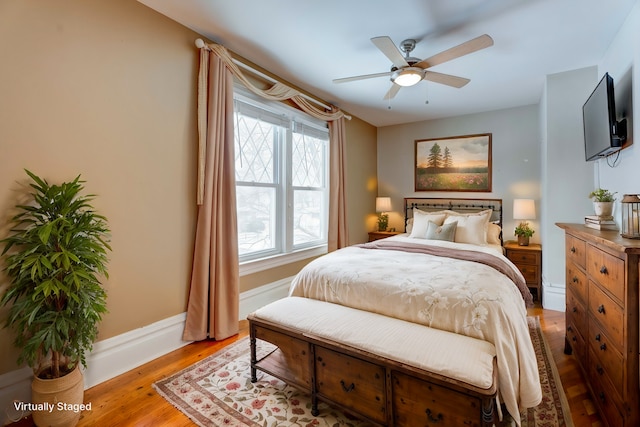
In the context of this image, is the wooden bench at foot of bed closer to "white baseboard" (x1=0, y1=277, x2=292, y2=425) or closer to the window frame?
"white baseboard" (x1=0, y1=277, x2=292, y2=425)

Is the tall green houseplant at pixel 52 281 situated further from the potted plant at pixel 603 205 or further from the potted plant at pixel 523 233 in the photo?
the potted plant at pixel 523 233

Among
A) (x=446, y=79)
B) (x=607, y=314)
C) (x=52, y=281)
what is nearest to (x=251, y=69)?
(x=446, y=79)

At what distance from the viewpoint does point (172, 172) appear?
7.68 ft

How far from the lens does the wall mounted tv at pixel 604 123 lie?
208 cm

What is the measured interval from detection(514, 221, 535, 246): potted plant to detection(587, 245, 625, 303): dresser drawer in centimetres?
223

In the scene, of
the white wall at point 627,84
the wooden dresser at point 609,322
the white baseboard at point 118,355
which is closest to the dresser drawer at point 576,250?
the wooden dresser at point 609,322

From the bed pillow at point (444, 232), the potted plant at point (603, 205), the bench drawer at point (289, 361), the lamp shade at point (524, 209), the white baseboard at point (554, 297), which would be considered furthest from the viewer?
the lamp shade at point (524, 209)

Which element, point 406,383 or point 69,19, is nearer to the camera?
point 406,383

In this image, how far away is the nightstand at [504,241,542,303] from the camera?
11.9ft

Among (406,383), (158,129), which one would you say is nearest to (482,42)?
(406,383)

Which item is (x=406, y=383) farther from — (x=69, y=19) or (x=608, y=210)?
(x=69, y=19)

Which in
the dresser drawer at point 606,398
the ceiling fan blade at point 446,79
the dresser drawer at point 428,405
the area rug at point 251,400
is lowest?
the area rug at point 251,400

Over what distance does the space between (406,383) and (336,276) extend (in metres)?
0.91

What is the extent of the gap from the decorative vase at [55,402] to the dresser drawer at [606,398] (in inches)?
106
